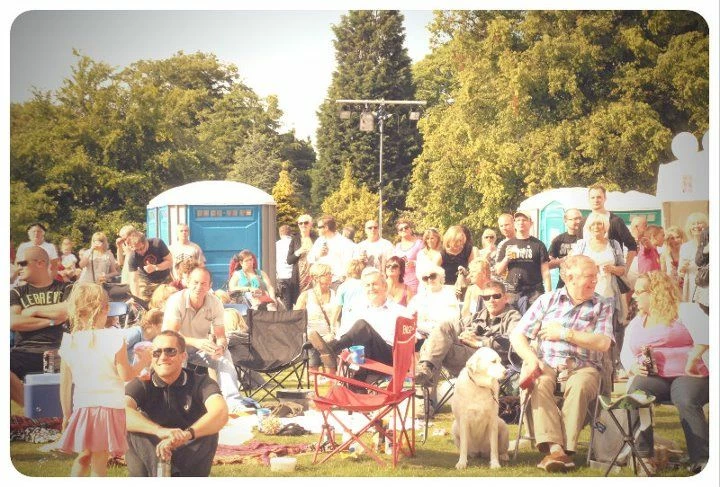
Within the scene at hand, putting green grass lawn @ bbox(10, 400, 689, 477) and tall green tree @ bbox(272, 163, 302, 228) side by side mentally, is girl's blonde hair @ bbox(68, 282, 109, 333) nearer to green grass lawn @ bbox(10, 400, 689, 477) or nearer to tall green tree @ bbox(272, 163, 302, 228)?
green grass lawn @ bbox(10, 400, 689, 477)

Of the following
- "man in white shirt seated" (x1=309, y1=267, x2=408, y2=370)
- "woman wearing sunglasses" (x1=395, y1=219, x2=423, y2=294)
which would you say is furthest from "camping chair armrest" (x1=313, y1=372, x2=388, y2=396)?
"woman wearing sunglasses" (x1=395, y1=219, x2=423, y2=294)

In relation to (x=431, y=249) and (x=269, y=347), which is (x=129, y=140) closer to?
(x=269, y=347)

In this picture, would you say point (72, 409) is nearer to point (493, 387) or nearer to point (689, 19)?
point (493, 387)

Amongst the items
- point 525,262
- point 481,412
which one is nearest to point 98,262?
point 481,412

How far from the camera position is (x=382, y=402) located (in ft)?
20.2

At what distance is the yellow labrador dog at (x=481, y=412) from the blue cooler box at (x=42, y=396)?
230cm

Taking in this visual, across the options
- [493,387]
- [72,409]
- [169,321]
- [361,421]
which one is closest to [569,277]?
[493,387]

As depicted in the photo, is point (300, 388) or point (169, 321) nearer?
point (169, 321)

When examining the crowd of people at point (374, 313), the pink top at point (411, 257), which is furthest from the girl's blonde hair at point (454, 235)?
the pink top at point (411, 257)

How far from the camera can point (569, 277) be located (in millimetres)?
6559

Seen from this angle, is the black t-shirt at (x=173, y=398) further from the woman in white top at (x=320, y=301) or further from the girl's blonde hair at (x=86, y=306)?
the woman in white top at (x=320, y=301)

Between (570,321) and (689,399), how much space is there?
84 centimetres

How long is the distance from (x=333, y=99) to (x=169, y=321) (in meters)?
1.64

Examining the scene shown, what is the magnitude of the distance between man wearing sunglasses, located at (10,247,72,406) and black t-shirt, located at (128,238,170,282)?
0.45 m
